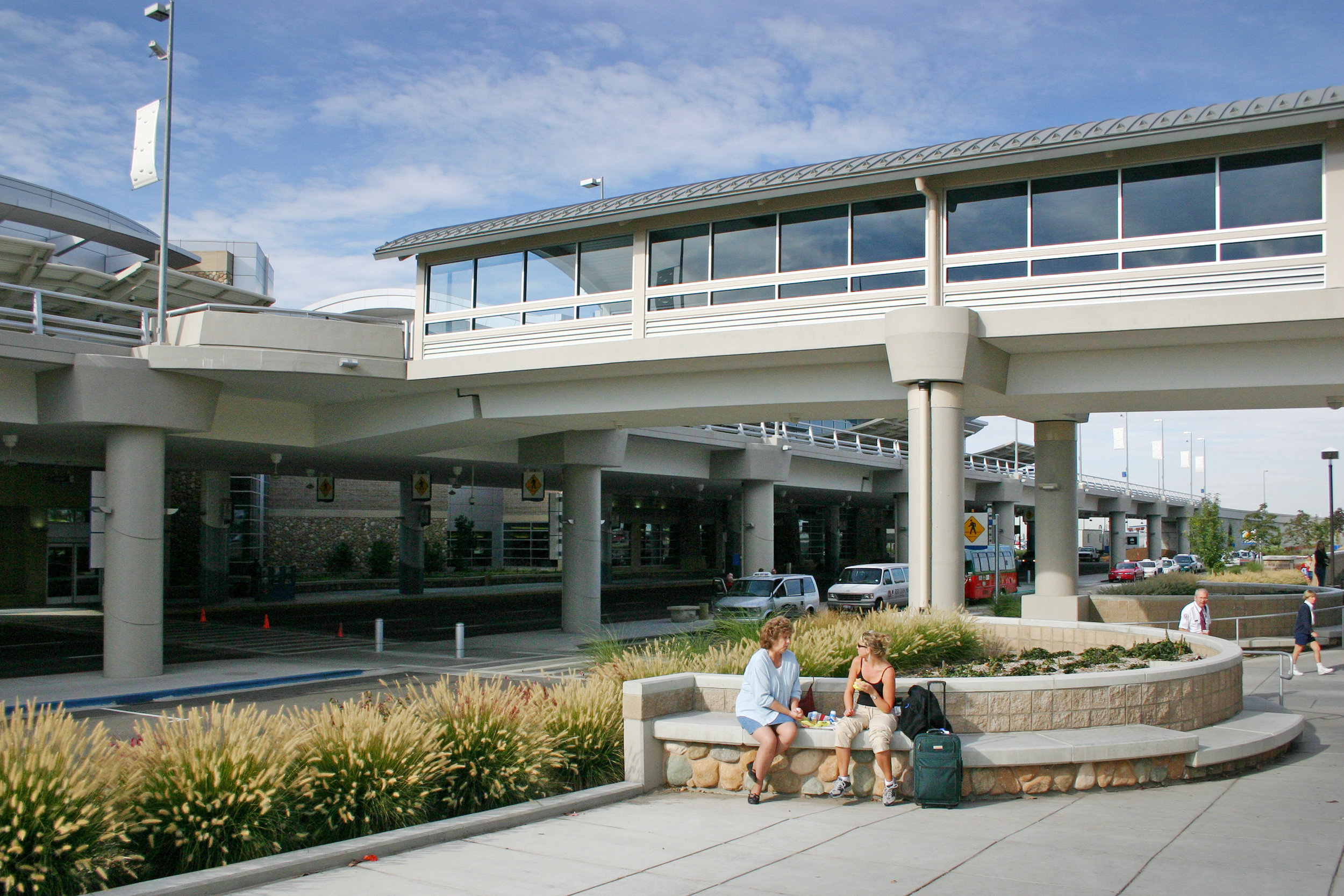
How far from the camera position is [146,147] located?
813 inches

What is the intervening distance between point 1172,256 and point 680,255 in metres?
8.59

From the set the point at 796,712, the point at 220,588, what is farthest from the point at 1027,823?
the point at 220,588

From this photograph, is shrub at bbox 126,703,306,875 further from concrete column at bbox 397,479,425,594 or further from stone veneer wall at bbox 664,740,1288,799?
concrete column at bbox 397,479,425,594

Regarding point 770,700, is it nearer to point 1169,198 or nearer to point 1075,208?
point 1075,208

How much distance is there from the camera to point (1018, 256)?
678 inches

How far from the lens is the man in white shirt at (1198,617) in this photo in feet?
53.6

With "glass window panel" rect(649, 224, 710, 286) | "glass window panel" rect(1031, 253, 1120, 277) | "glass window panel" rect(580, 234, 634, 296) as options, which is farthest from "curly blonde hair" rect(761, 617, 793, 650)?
"glass window panel" rect(580, 234, 634, 296)

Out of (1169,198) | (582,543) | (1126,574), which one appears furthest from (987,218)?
(1126,574)

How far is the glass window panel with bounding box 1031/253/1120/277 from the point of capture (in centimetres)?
1667

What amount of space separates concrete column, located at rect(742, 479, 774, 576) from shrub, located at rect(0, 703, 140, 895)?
34169 mm

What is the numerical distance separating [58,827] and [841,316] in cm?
1471

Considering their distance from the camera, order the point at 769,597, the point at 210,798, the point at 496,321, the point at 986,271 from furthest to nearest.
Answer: the point at 769,597
the point at 496,321
the point at 986,271
the point at 210,798

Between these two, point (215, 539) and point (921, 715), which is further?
point (215, 539)

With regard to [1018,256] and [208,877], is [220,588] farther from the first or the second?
[208,877]
